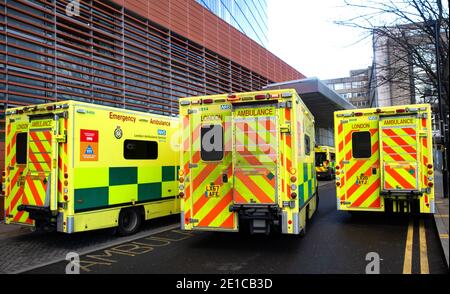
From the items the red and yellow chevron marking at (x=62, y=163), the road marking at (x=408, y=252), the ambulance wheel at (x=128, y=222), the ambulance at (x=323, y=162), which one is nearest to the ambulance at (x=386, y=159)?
the road marking at (x=408, y=252)

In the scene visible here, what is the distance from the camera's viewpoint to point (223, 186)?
22.9 feet

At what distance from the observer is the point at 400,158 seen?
29.4 feet

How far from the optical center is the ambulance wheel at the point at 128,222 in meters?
8.55

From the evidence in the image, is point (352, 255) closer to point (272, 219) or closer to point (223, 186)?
point (272, 219)

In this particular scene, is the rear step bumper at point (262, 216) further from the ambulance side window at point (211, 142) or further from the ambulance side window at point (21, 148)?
the ambulance side window at point (21, 148)

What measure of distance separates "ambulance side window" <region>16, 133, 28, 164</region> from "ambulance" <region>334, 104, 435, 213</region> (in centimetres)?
738

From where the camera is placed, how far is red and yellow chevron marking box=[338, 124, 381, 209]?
30.4 ft

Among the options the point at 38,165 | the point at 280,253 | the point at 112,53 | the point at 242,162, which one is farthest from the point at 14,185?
the point at 112,53

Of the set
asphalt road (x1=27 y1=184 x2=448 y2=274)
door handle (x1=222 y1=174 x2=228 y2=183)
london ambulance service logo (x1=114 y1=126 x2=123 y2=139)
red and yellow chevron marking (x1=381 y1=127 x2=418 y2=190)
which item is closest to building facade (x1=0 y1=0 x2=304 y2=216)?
london ambulance service logo (x1=114 y1=126 x2=123 y2=139)

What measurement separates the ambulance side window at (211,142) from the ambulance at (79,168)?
7.70 feet

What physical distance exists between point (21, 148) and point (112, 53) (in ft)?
23.7

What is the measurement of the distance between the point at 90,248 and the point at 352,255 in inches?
196

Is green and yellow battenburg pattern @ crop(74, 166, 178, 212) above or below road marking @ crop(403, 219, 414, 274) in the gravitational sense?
above

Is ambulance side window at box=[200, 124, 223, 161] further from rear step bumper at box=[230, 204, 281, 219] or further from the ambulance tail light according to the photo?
rear step bumper at box=[230, 204, 281, 219]
